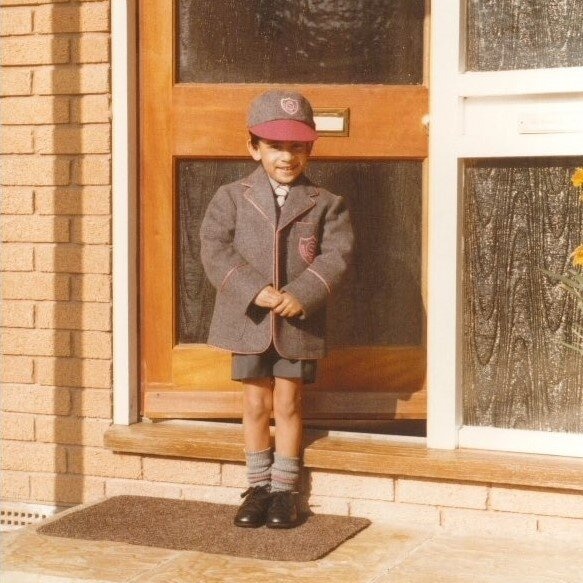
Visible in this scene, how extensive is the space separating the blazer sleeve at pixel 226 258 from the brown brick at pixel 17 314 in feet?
2.86

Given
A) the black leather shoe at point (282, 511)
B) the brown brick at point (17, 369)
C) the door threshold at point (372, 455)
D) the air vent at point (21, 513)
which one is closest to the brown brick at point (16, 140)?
the brown brick at point (17, 369)

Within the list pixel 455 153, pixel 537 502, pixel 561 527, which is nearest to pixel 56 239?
pixel 455 153

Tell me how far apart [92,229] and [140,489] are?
98cm

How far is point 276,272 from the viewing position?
168 inches

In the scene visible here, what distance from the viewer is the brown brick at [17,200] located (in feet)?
15.8

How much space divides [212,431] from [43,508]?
75 centimetres

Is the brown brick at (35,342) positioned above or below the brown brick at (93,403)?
above

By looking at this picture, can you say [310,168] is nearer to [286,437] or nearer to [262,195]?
[262,195]

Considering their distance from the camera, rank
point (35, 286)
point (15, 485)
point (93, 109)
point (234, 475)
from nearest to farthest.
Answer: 1. point (234, 475)
2. point (93, 109)
3. point (35, 286)
4. point (15, 485)

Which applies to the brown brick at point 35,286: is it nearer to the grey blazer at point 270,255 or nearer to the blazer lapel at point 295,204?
the grey blazer at point 270,255

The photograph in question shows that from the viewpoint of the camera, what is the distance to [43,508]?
4.91 meters

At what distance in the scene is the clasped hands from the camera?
13.8ft

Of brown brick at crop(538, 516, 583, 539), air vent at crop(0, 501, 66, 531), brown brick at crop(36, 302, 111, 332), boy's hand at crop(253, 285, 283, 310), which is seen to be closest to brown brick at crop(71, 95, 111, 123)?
brown brick at crop(36, 302, 111, 332)

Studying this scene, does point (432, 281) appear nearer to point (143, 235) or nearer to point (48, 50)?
point (143, 235)
